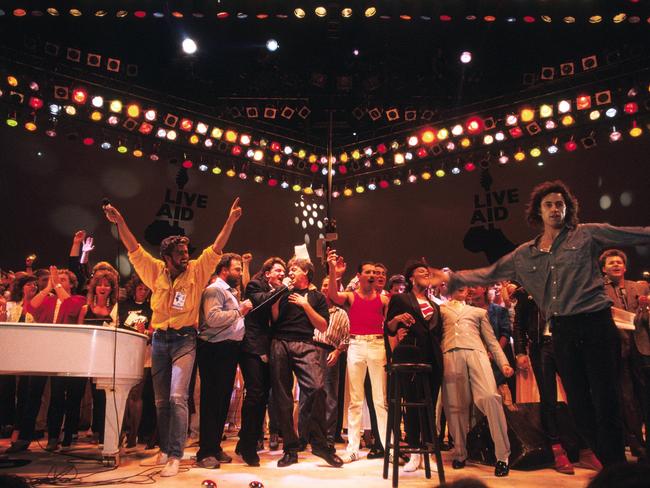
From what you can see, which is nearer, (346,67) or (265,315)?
(265,315)

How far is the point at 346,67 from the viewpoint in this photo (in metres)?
10.6

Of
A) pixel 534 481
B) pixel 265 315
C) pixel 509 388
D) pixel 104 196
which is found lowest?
pixel 534 481

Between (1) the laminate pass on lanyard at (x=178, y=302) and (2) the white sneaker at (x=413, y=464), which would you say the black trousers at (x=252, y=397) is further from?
(2) the white sneaker at (x=413, y=464)

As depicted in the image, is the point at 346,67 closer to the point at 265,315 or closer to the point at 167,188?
the point at 167,188

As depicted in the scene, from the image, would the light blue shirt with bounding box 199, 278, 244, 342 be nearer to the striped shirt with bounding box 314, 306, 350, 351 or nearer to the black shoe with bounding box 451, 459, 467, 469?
the striped shirt with bounding box 314, 306, 350, 351

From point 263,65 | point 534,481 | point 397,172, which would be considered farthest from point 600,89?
point 534,481

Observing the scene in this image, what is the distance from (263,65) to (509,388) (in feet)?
22.9

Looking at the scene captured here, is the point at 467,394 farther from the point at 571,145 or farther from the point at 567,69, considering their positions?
the point at 567,69

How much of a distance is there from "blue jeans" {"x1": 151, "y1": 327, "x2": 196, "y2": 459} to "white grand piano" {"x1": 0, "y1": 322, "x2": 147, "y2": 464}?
0.75ft

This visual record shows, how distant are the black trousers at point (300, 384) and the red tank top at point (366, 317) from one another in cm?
58

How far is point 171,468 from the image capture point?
4512 millimetres

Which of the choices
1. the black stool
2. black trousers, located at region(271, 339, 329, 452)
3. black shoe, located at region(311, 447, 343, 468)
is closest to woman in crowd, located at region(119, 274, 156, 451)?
black trousers, located at region(271, 339, 329, 452)

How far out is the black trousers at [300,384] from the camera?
504 cm

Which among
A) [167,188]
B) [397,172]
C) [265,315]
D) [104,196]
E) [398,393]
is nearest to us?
[398,393]
